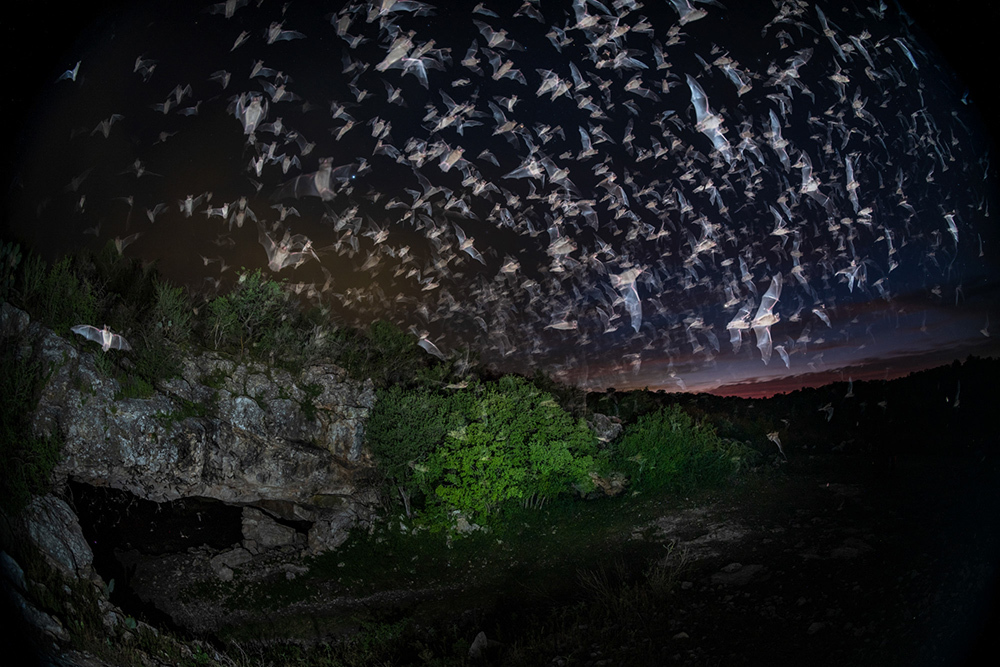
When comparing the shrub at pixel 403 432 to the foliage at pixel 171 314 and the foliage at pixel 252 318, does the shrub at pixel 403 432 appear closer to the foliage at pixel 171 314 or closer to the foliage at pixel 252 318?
the foliage at pixel 252 318

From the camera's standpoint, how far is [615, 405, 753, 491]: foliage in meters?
26.3

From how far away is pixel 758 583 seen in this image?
12461mm

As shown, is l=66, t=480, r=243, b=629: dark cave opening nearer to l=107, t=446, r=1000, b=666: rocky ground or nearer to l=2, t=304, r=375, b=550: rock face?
l=107, t=446, r=1000, b=666: rocky ground

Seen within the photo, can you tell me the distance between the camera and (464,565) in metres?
18.6

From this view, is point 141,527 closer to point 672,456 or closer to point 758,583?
point 758,583

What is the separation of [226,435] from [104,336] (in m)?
5.53

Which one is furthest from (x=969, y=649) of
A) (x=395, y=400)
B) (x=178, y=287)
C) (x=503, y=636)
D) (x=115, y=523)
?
(x=115, y=523)

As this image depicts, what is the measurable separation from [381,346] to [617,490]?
15938mm

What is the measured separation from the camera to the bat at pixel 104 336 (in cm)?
1211

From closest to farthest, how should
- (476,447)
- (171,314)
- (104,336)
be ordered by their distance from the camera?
(104,336), (171,314), (476,447)

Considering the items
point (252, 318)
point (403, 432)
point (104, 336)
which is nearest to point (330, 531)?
point (403, 432)

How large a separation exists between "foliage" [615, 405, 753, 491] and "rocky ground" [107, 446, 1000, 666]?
219cm

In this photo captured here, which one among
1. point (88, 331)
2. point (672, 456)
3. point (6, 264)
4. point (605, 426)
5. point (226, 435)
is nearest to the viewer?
point (6, 264)

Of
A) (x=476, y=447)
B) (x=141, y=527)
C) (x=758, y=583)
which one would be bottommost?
(x=758, y=583)
